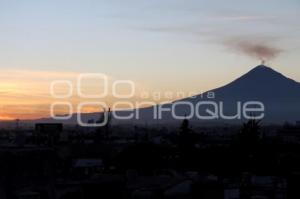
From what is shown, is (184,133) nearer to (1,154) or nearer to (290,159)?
(290,159)

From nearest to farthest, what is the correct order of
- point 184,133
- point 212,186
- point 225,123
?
point 212,186 < point 184,133 < point 225,123

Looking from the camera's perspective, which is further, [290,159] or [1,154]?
[290,159]

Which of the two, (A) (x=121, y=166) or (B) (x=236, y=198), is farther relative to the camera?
(A) (x=121, y=166)

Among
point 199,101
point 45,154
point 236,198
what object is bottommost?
point 236,198

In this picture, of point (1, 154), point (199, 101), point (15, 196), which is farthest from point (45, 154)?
point (199, 101)

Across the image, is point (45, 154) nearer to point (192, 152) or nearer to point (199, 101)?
point (192, 152)

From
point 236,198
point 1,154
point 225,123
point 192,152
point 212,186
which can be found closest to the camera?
point 1,154

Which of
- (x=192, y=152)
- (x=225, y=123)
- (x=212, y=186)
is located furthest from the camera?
(x=225, y=123)

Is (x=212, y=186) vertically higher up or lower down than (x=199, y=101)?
lower down

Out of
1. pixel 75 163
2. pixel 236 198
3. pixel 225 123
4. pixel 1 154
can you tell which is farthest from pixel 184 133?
pixel 225 123
